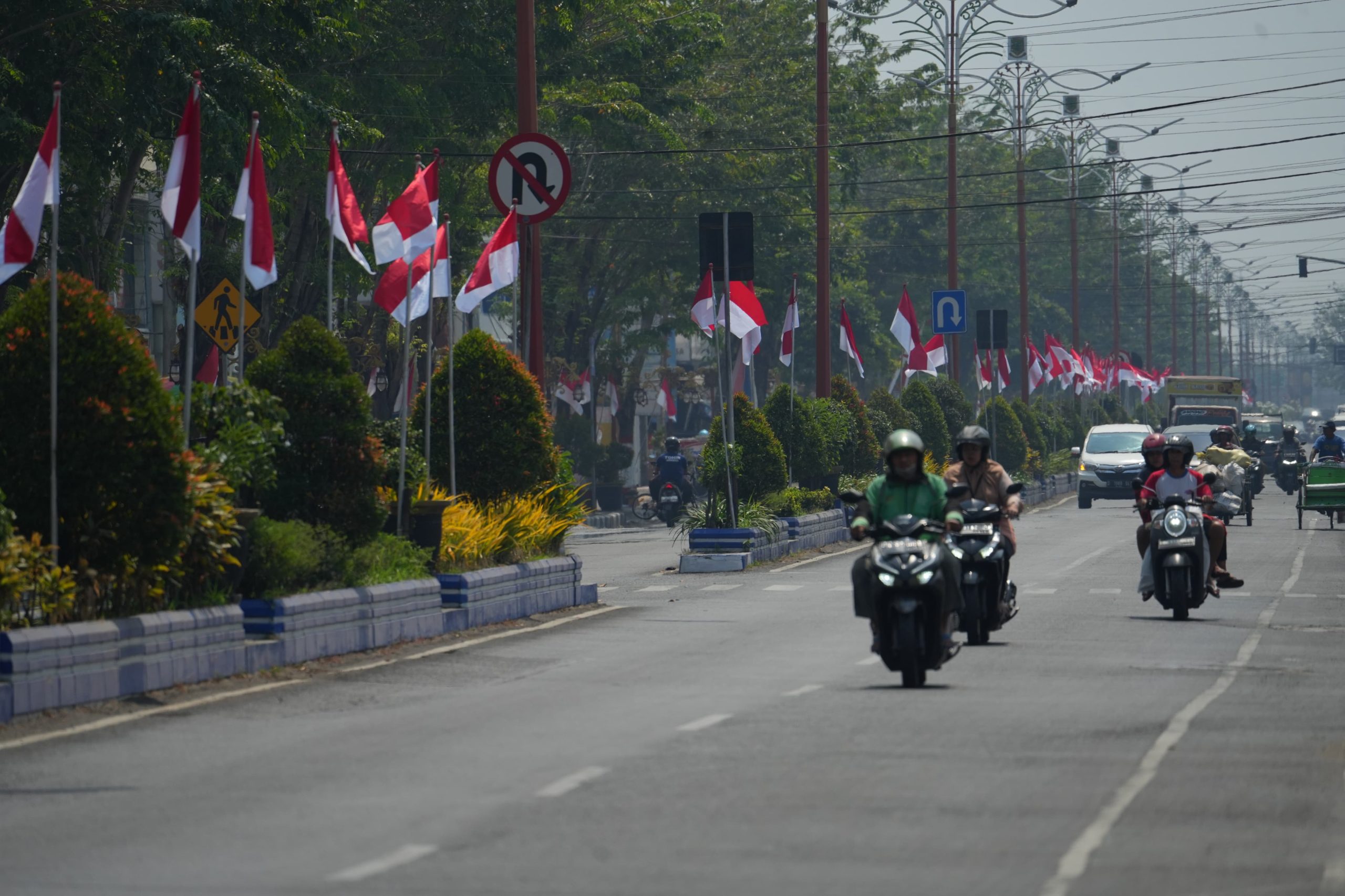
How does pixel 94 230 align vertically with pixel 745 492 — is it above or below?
above

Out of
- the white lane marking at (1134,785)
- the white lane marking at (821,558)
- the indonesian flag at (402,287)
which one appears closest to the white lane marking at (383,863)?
the white lane marking at (1134,785)

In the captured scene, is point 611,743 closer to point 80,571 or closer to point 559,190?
point 80,571

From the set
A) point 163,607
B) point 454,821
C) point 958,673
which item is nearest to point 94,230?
point 163,607

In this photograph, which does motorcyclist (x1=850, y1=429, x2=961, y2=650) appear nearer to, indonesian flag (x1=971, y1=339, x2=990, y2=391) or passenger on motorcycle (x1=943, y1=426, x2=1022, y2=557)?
A: passenger on motorcycle (x1=943, y1=426, x2=1022, y2=557)

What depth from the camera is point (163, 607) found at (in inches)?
587

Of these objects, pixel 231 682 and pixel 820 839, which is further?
pixel 231 682

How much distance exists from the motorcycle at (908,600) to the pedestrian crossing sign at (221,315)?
18.2m

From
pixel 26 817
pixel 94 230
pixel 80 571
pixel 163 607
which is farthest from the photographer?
pixel 94 230

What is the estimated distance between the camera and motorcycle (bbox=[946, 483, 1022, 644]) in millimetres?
17250

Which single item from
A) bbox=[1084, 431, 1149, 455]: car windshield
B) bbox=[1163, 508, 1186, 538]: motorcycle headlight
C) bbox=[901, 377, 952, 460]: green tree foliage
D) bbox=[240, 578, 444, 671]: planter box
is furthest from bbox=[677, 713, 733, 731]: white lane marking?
bbox=[1084, 431, 1149, 455]: car windshield

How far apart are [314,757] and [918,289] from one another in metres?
83.0

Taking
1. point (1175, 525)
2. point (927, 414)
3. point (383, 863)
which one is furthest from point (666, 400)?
point (383, 863)

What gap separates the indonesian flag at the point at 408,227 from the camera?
2022cm

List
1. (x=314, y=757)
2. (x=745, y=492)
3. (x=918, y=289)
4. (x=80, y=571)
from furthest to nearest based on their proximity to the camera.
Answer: (x=918, y=289) < (x=745, y=492) < (x=80, y=571) < (x=314, y=757)
